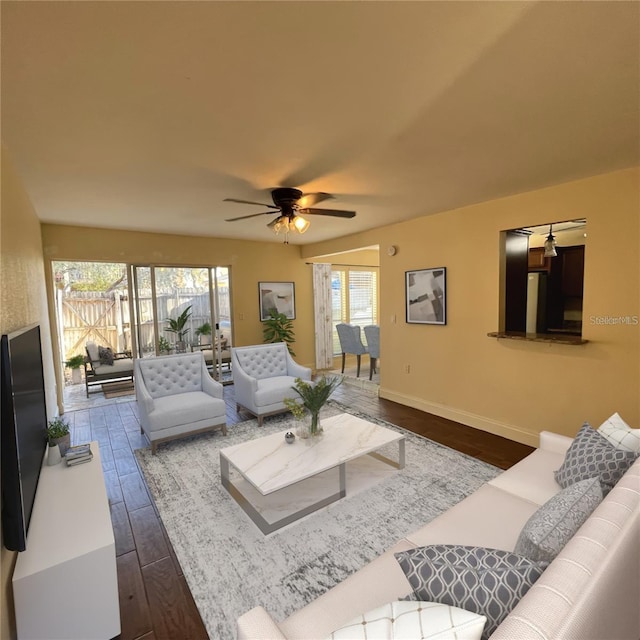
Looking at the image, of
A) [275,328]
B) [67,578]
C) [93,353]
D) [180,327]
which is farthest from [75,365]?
[67,578]

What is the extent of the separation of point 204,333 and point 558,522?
5.60m

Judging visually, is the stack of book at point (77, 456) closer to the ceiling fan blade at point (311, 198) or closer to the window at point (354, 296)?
the ceiling fan blade at point (311, 198)

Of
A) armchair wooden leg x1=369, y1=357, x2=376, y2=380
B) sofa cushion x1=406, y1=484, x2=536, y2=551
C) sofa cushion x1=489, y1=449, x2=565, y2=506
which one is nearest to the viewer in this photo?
sofa cushion x1=406, y1=484, x2=536, y2=551

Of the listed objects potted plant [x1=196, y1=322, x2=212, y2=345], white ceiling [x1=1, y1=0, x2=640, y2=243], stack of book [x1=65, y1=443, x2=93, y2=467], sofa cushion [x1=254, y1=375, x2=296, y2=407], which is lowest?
sofa cushion [x1=254, y1=375, x2=296, y2=407]

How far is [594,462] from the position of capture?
5.75ft

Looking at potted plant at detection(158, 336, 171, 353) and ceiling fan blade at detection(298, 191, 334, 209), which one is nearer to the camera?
ceiling fan blade at detection(298, 191, 334, 209)

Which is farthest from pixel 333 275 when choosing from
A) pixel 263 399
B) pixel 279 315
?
pixel 263 399

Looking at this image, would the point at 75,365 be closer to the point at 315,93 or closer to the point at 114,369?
the point at 114,369

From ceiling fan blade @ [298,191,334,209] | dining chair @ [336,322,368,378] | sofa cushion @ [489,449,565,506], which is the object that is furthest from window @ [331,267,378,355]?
sofa cushion @ [489,449,565,506]

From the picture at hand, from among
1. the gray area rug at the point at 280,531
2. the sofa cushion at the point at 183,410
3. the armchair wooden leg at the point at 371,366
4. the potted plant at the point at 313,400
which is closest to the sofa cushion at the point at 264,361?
the sofa cushion at the point at 183,410

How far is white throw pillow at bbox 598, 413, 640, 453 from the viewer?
183 centimetres

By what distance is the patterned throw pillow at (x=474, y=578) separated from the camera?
3.14 feet

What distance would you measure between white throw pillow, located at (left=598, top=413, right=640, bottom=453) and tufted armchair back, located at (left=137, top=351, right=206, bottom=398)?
386 centimetres

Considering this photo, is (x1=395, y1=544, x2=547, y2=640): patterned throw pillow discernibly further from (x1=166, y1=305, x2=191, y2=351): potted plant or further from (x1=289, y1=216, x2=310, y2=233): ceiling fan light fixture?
(x1=166, y1=305, x2=191, y2=351): potted plant
